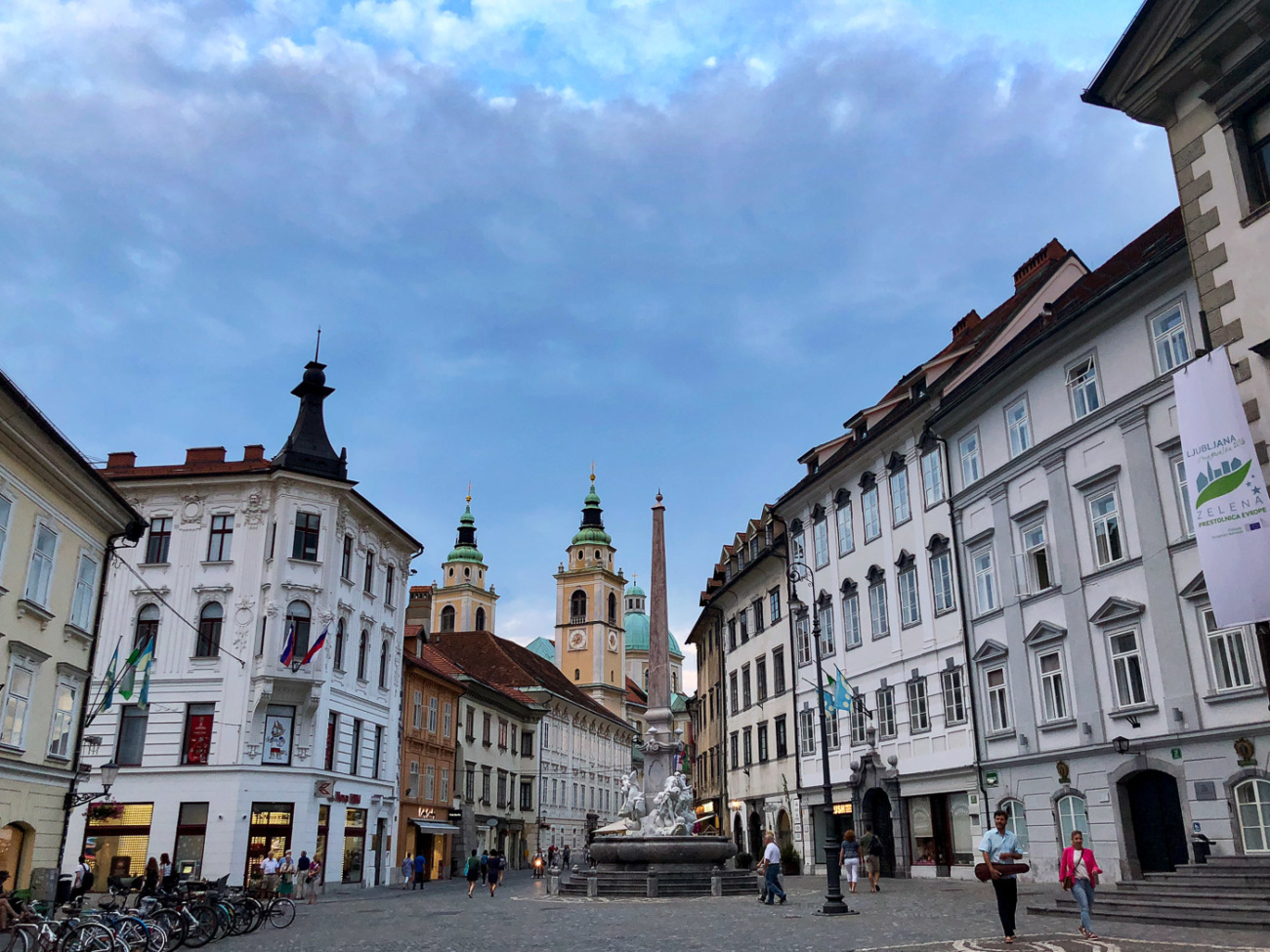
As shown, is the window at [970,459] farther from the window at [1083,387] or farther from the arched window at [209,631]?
the arched window at [209,631]

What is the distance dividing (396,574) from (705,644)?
22.6 m

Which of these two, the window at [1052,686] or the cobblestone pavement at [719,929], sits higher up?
the window at [1052,686]

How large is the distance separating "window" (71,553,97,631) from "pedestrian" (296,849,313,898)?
11534 mm

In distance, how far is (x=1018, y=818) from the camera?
26781 millimetres

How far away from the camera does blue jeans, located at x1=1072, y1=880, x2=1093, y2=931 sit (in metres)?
14.5

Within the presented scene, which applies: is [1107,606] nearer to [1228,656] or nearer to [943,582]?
[1228,656]

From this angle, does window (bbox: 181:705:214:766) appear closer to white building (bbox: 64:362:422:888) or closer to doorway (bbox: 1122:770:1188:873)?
white building (bbox: 64:362:422:888)

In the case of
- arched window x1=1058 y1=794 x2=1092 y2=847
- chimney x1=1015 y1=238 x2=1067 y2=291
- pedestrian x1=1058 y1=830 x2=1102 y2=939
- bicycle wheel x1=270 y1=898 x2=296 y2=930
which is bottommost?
bicycle wheel x1=270 y1=898 x2=296 y2=930

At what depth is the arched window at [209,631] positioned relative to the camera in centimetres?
3734

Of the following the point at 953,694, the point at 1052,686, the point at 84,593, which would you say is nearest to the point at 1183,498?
the point at 1052,686

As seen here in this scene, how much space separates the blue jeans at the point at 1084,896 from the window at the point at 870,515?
21344 mm

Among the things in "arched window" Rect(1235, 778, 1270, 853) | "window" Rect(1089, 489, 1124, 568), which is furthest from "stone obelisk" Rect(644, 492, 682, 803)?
"arched window" Rect(1235, 778, 1270, 853)

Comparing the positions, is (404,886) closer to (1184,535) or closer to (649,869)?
(649,869)

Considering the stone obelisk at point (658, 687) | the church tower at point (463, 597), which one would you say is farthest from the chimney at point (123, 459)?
the church tower at point (463, 597)
